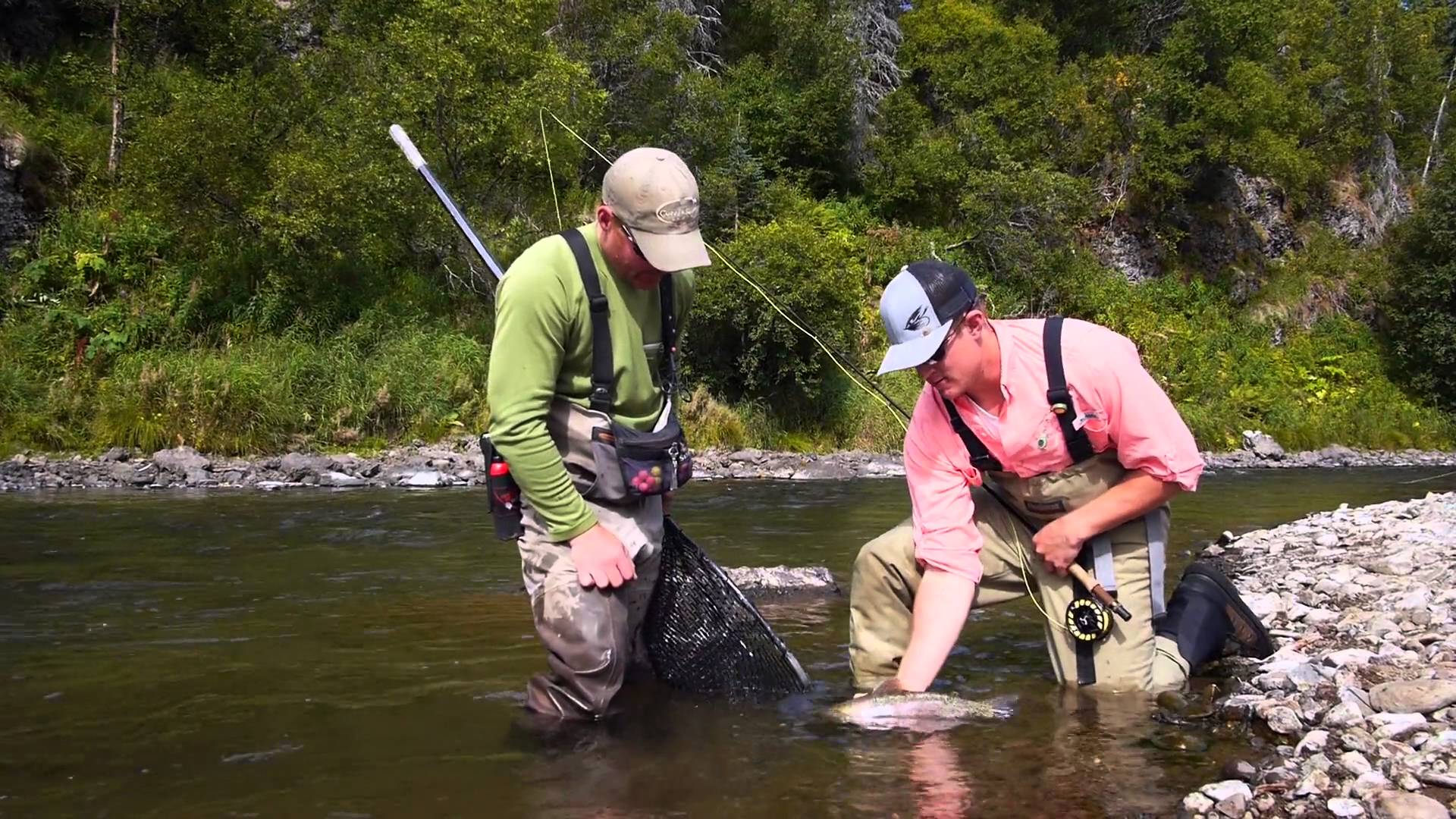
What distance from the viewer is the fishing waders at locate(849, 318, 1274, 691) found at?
389 centimetres

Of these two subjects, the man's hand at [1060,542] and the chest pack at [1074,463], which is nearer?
the chest pack at [1074,463]

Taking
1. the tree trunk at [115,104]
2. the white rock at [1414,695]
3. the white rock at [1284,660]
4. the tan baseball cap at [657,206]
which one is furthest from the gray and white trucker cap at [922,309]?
the tree trunk at [115,104]

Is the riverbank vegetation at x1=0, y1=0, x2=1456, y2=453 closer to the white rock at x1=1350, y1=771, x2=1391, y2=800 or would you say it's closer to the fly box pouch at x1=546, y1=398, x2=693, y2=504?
the fly box pouch at x1=546, y1=398, x2=693, y2=504

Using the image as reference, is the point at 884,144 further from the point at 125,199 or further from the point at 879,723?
the point at 879,723

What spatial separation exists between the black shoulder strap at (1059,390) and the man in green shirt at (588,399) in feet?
3.83

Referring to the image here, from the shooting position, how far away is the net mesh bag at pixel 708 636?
160 inches

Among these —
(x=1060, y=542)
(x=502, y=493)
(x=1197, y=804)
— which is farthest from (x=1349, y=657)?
(x=502, y=493)

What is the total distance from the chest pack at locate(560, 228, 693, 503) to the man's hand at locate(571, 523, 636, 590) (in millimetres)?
149

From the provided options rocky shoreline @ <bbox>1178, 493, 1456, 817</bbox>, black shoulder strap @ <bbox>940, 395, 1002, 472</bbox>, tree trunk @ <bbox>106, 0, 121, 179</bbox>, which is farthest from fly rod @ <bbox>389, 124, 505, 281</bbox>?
tree trunk @ <bbox>106, 0, 121, 179</bbox>

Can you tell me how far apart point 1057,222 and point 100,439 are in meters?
17.6

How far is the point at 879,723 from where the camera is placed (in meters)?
3.71

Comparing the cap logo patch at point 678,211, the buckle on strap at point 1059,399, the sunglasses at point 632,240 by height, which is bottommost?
the buckle on strap at point 1059,399

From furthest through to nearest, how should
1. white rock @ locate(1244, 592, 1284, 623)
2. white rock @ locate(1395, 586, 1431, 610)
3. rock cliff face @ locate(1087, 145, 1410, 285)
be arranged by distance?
rock cliff face @ locate(1087, 145, 1410, 285), white rock @ locate(1244, 592, 1284, 623), white rock @ locate(1395, 586, 1431, 610)

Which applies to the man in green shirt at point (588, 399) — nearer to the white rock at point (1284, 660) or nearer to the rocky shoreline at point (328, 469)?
the white rock at point (1284, 660)
